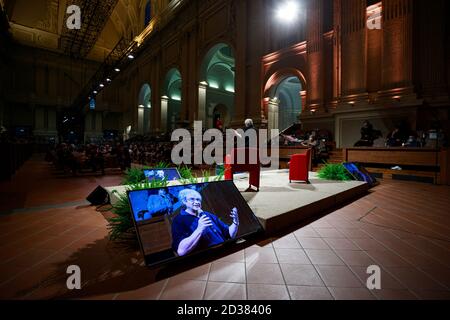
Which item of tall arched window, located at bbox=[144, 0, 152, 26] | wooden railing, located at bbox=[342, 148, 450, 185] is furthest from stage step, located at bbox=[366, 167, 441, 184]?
tall arched window, located at bbox=[144, 0, 152, 26]

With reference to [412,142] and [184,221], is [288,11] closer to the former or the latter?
[412,142]

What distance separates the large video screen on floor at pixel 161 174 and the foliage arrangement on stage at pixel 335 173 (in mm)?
3296

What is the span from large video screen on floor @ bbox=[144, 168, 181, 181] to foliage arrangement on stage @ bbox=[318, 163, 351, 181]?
10.8ft

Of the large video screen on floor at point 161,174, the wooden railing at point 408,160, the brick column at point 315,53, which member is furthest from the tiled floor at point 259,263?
the brick column at point 315,53

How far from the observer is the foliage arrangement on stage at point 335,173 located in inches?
194

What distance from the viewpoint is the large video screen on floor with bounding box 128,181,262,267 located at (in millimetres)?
1677

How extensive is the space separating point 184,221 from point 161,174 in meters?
2.24

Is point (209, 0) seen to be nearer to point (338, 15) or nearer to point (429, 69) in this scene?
point (338, 15)

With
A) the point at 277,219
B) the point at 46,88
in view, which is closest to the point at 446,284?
the point at 277,219

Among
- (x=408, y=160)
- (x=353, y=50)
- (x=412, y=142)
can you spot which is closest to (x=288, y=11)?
(x=353, y=50)

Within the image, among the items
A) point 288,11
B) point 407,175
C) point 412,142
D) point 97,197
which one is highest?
point 288,11

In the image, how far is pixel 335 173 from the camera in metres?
5.03

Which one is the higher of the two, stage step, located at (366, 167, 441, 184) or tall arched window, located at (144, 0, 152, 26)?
tall arched window, located at (144, 0, 152, 26)

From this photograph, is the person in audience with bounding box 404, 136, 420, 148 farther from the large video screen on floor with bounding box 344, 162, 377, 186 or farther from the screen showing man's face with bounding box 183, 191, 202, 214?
the screen showing man's face with bounding box 183, 191, 202, 214
